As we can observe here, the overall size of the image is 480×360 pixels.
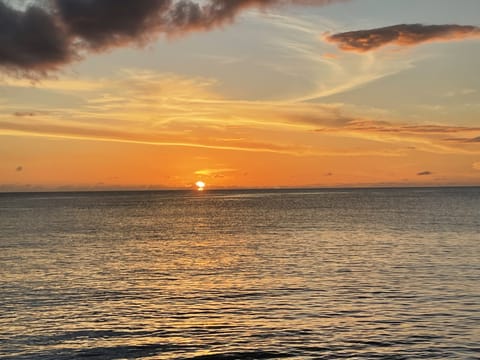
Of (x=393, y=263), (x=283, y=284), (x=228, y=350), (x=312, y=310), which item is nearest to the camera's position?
(x=228, y=350)

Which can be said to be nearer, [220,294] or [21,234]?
[220,294]

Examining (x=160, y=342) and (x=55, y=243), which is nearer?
(x=160, y=342)

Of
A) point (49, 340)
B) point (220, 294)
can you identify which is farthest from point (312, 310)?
point (49, 340)

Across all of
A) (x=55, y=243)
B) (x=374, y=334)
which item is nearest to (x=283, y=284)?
(x=374, y=334)

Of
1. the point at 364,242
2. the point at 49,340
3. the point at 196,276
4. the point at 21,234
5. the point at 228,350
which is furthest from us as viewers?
the point at 21,234

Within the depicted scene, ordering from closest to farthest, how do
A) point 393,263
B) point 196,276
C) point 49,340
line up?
point 49,340 < point 196,276 < point 393,263

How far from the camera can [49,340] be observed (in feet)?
103

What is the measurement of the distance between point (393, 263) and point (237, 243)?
32381mm

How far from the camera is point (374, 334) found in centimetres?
3203

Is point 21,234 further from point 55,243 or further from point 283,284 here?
point 283,284

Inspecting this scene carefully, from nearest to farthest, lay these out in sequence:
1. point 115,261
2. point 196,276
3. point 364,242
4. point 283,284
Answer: point 283,284 < point 196,276 < point 115,261 < point 364,242

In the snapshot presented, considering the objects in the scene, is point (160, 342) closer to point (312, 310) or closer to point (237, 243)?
point (312, 310)

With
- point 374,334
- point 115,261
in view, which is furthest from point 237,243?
point 374,334

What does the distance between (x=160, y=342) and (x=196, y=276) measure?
893 inches
